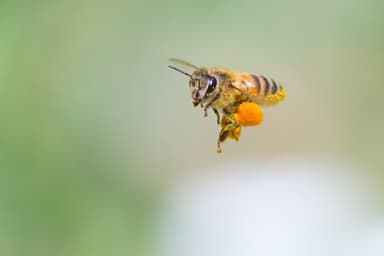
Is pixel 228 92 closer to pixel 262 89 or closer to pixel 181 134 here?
pixel 262 89

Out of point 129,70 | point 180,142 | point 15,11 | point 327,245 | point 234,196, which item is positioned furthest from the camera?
point 129,70

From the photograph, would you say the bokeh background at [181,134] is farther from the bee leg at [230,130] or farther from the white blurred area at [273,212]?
the bee leg at [230,130]

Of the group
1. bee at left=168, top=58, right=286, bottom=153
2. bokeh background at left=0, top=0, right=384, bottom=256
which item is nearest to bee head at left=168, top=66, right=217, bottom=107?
bee at left=168, top=58, right=286, bottom=153

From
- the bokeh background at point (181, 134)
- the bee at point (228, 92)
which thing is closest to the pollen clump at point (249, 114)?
the bee at point (228, 92)

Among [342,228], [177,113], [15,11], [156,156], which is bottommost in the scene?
[342,228]

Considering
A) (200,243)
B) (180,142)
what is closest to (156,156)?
(180,142)

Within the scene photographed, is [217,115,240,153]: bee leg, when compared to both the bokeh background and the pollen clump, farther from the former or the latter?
the bokeh background

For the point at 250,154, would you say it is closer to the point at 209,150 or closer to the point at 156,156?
the point at 209,150
